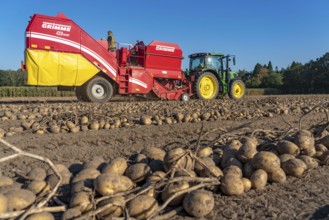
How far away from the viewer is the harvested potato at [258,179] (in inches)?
112

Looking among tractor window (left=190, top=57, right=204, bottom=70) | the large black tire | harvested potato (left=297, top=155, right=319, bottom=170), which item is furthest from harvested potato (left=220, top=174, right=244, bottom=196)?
tractor window (left=190, top=57, right=204, bottom=70)

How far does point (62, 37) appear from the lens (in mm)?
11820

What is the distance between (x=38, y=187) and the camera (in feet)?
8.38

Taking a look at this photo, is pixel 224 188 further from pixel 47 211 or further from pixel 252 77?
pixel 252 77

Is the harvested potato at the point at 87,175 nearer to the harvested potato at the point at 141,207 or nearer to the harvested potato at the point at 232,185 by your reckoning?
the harvested potato at the point at 141,207

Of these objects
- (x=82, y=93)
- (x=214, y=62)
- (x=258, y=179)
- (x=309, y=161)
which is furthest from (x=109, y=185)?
(x=214, y=62)

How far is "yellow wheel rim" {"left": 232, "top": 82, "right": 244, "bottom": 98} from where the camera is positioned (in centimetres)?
1783

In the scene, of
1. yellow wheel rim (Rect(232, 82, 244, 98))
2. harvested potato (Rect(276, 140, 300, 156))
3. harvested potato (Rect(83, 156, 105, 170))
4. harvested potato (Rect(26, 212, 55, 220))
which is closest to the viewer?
harvested potato (Rect(26, 212, 55, 220))

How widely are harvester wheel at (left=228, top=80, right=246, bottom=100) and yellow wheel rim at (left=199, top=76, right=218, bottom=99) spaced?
1430 mm

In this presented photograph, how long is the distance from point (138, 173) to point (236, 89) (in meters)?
16.0

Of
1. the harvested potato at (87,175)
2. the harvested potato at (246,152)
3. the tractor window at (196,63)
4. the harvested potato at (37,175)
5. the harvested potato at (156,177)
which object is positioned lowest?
the harvested potato at (37,175)

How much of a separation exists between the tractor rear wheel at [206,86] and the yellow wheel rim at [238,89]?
190cm

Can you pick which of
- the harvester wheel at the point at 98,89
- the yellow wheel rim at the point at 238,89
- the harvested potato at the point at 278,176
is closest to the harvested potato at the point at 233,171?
the harvested potato at the point at 278,176

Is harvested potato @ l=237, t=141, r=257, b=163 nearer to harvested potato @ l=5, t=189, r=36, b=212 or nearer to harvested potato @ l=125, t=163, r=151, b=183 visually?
harvested potato @ l=125, t=163, r=151, b=183
